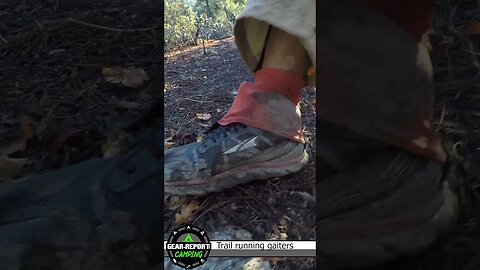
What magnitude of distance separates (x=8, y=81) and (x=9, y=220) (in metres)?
0.70

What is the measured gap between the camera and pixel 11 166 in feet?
9.84

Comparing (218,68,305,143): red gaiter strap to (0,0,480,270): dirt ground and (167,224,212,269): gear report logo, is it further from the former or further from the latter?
(167,224,212,269): gear report logo

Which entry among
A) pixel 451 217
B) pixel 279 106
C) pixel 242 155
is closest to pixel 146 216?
pixel 242 155

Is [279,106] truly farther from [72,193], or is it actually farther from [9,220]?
[9,220]

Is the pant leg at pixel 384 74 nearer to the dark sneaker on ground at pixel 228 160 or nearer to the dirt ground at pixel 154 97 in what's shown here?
the dirt ground at pixel 154 97

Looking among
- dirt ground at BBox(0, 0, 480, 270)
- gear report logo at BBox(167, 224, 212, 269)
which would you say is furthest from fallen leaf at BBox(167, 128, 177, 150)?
gear report logo at BBox(167, 224, 212, 269)

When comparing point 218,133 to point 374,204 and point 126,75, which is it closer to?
point 126,75

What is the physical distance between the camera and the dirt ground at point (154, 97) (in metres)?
2.86

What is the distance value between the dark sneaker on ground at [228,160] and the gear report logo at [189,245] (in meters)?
0.19

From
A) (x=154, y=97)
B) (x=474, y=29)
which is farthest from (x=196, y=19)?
(x=474, y=29)

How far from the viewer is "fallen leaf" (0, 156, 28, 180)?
3.00 meters

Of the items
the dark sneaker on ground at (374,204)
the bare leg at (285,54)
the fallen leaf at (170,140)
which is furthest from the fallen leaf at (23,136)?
the dark sneaker on ground at (374,204)

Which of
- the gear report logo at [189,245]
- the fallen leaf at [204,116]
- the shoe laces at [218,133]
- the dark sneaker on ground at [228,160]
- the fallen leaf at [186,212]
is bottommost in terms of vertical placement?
the gear report logo at [189,245]

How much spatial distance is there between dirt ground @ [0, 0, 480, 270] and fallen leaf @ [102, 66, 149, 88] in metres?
0.02
